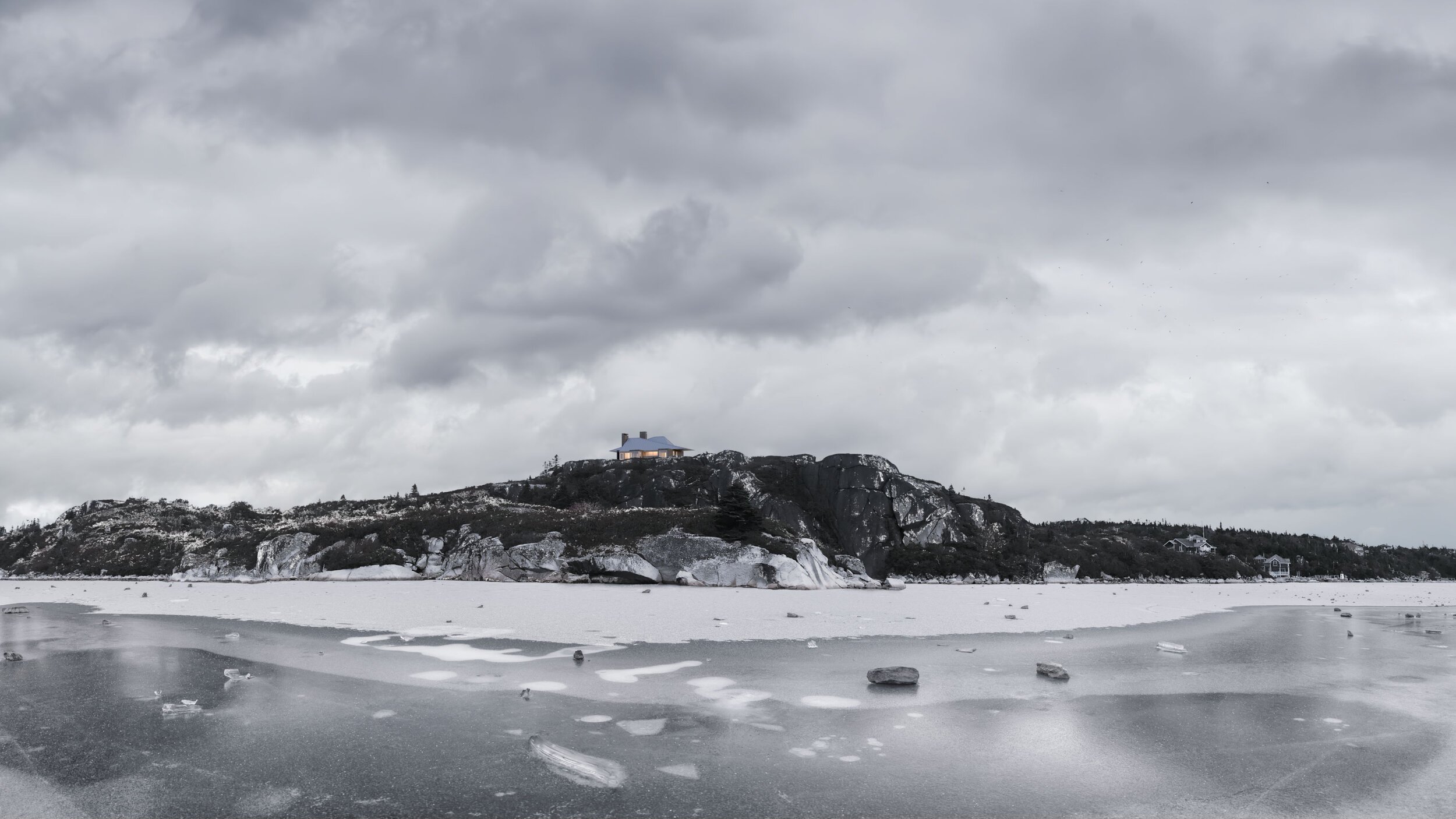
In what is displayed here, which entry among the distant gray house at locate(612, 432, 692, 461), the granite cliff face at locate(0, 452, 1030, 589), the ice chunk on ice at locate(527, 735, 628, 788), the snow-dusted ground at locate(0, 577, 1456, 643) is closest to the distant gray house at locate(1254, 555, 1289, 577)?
the granite cliff face at locate(0, 452, 1030, 589)

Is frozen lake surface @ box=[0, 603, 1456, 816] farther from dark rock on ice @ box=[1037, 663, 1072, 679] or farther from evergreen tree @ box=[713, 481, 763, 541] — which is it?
evergreen tree @ box=[713, 481, 763, 541]

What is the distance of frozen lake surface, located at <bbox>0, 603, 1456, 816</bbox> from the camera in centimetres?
731

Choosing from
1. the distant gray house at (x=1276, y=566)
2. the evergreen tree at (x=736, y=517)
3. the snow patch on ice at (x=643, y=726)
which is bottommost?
the distant gray house at (x=1276, y=566)

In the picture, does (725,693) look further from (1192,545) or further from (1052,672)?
(1192,545)

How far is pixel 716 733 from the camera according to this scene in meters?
9.67

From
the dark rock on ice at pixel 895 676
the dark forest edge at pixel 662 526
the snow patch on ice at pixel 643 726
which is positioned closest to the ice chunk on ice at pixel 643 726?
the snow patch on ice at pixel 643 726

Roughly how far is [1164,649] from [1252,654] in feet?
6.04

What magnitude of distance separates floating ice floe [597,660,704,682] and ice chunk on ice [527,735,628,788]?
464 cm

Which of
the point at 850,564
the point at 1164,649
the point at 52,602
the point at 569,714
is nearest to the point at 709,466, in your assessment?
the point at 850,564

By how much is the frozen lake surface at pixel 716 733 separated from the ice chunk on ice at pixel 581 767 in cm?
4

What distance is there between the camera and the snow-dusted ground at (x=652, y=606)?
71.3ft

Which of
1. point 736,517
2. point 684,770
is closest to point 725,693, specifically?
point 684,770

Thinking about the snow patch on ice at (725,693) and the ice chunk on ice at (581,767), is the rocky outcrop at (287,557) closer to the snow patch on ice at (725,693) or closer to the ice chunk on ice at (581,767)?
the snow patch on ice at (725,693)

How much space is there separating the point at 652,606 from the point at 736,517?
77.4 ft
